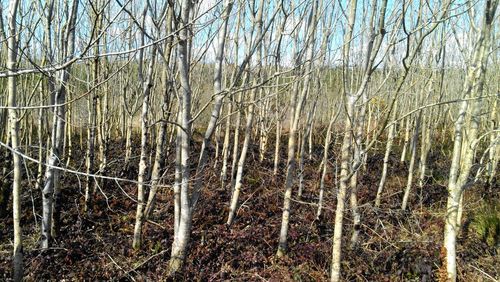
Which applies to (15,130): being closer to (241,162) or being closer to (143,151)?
(143,151)

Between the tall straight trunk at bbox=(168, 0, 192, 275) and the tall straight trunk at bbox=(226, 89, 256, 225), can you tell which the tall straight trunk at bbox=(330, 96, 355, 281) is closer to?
the tall straight trunk at bbox=(168, 0, 192, 275)

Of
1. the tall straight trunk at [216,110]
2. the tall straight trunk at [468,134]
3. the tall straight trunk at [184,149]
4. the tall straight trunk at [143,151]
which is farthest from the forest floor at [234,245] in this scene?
the tall straight trunk at [216,110]

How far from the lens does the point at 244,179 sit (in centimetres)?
839

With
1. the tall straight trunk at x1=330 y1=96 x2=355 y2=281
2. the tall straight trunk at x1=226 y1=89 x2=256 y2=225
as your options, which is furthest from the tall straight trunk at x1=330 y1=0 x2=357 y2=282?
the tall straight trunk at x1=226 y1=89 x2=256 y2=225

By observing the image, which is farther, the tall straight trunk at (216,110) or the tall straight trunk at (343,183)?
the tall straight trunk at (216,110)

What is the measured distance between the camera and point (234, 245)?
5.16 meters

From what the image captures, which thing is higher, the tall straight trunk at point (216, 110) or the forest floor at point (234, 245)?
the tall straight trunk at point (216, 110)

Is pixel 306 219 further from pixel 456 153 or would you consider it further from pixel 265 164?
pixel 265 164

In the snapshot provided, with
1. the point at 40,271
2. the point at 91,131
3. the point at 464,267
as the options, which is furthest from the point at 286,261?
the point at 91,131

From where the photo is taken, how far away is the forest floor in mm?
A: 4340

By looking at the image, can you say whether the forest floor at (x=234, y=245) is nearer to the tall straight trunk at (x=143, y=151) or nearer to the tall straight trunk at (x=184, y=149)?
the tall straight trunk at (x=143, y=151)

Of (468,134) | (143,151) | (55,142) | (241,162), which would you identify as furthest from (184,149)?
(468,134)

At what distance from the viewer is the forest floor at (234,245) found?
171 inches

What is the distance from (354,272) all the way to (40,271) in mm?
3543
